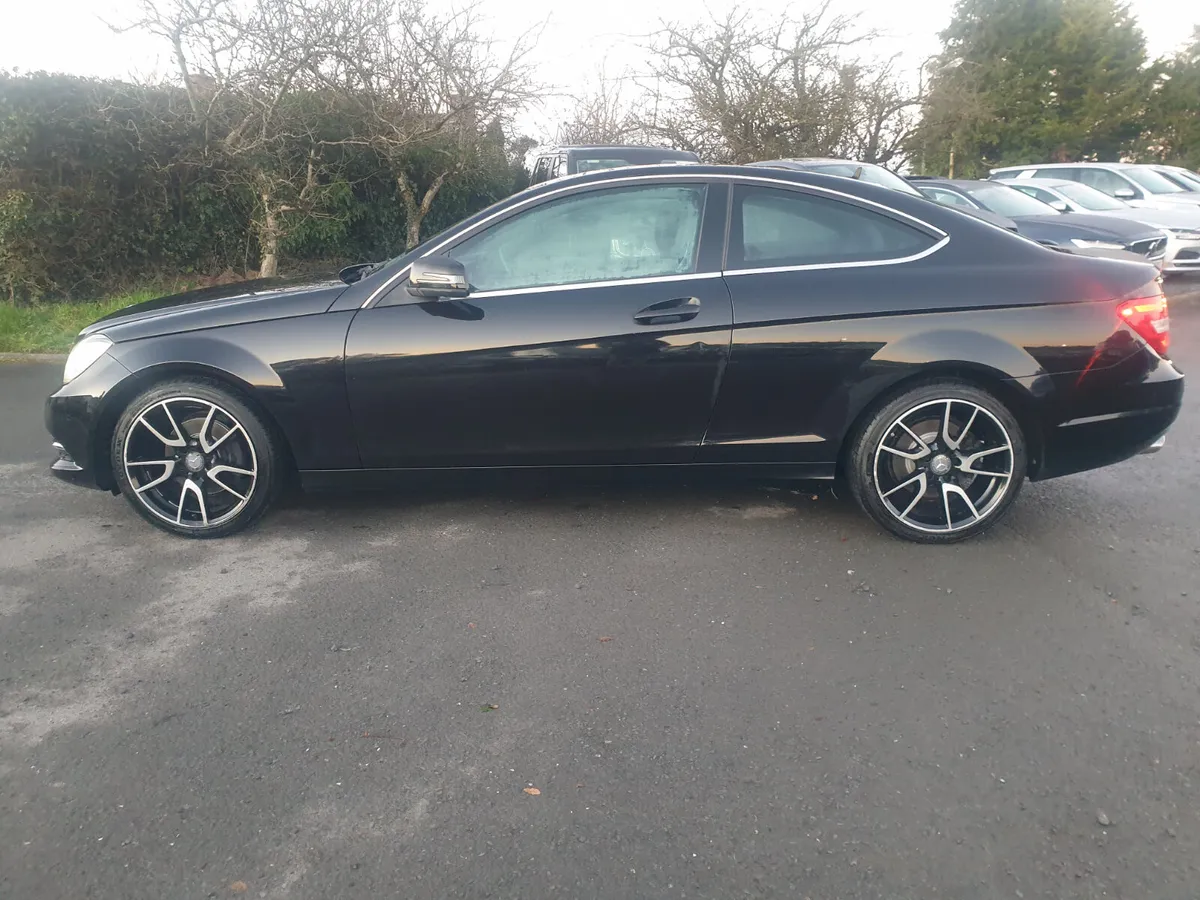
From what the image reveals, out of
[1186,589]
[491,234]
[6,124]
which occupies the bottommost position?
[1186,589]

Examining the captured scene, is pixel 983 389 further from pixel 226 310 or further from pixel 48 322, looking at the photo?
pixel 48 322

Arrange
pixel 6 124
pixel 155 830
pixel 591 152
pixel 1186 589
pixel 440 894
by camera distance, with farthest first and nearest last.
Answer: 1. pixel 591 152
2. pixel 6 124
3. pixel 1186 589
4. pixel 155 830
5. pixel 440 894

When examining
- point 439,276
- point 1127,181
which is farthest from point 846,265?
point 1127,181

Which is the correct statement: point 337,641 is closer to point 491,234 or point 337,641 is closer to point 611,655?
point 611,655

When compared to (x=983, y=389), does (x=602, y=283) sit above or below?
above

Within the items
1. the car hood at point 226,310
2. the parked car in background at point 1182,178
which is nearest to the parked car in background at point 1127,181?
the parked car in background at point 1182,178

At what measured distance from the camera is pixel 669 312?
4.02 meters

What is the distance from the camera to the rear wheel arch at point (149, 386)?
4131mm

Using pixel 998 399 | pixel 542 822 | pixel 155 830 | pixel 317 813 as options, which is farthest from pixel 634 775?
pixel 998 399

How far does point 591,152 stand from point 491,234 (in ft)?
24.8

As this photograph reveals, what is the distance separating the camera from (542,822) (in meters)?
2.45

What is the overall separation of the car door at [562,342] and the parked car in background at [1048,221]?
6.70 meters

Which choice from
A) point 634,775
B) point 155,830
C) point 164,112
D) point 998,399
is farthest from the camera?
point 164,112

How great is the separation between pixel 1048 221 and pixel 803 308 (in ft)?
26.7
